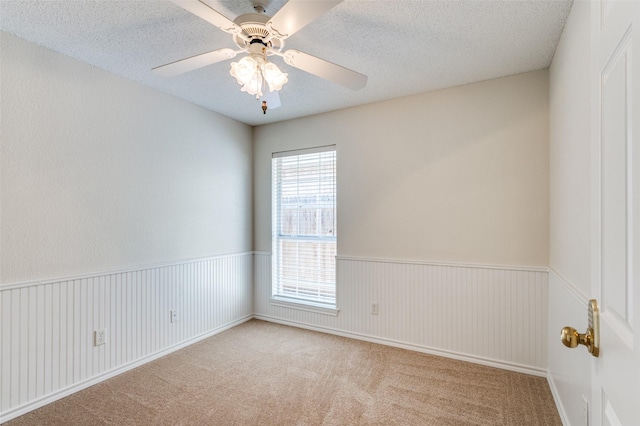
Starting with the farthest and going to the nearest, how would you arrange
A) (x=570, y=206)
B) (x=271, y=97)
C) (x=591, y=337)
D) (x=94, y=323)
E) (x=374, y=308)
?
(x=374, y=308), (x=94, y=323), (x=271, y=97), (x=570, y=206), (x=591, y=337)

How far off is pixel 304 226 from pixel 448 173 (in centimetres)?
174

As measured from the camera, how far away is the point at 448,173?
3.06 metres

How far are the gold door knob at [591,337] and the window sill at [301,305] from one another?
2926 mm

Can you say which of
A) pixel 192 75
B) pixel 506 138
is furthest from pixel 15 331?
pixel 506 138

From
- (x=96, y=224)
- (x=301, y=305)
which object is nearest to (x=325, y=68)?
(x=96, y=224)

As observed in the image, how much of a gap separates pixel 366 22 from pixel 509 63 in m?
1.32

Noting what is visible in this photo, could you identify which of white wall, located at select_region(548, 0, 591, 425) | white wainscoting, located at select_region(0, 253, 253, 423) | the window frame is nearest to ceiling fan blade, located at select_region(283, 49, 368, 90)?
white wall, located at select_region(548, 0, 591, 425)

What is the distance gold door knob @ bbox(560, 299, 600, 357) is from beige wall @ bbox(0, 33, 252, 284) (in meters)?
2.98

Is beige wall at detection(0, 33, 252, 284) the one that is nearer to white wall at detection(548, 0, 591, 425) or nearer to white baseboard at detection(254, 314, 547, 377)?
white baseboard at detection(254, 314, 547, 377)

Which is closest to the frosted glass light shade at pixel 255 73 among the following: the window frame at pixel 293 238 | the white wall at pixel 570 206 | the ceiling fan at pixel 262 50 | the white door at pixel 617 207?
the ceiling fan at pixel 262 50

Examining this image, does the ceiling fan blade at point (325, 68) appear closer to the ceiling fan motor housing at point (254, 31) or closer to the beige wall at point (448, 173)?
the ceiling fan motor housing at point (254, 31)

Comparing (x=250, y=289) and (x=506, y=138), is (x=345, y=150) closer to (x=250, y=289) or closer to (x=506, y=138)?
(x=506, y=138)

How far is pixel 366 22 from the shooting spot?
2018 mm

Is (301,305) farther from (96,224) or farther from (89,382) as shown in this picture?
(96,224)
